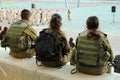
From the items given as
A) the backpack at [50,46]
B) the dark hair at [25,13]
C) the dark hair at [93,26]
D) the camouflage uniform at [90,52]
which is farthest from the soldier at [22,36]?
the dark hair at [93,26]

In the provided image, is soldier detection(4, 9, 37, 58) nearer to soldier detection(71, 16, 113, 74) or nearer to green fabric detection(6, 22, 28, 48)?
green fabric detection(6, 22, 28, 48)

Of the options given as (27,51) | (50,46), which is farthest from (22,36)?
(50,46)

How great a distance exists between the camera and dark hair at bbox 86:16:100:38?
325 centimetres

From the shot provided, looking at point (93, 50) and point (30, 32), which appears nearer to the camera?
point (93, 50)

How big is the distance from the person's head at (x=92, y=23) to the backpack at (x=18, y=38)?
1.01 m

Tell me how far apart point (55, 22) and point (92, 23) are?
1.56ft

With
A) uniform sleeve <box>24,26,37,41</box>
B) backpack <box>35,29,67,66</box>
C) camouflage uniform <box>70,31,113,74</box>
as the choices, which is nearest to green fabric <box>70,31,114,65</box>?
camouflage uniform <box>70,31,113,74</box>

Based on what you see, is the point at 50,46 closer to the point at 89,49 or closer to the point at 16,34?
the point at 89,49

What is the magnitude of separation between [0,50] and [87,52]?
194 cm

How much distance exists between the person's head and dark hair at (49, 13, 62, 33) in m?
0.40

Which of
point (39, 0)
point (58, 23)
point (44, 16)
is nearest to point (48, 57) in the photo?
point (58, 23)

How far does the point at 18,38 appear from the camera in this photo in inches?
158

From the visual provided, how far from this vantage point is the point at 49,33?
3.57 metres

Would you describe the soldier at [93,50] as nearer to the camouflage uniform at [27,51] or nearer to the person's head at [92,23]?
the person's head at [92,23]
